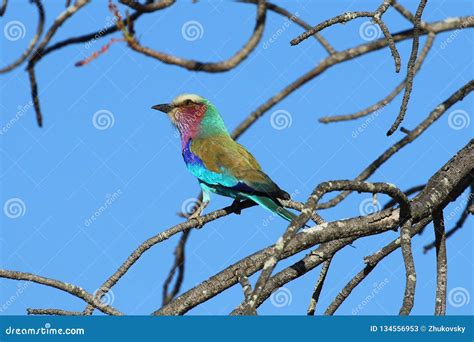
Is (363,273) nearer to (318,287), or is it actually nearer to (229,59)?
(318,287)

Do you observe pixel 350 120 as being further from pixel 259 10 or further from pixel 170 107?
pixel 170 107

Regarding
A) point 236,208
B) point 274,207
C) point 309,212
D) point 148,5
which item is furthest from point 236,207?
point 309,212

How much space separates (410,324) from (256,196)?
4.29 ft

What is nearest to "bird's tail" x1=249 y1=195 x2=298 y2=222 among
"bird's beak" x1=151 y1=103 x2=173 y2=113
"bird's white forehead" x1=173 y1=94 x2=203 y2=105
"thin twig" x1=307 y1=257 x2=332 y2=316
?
"thin twig" x1=307 y1=257 x2=332 y2=316

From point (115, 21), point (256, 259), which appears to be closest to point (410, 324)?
point (256, 259)

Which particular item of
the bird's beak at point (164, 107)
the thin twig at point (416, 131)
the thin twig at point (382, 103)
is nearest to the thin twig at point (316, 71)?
the thin twig at point (382, 103)

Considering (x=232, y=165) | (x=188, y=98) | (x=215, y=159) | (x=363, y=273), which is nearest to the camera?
(x=363, y=273)

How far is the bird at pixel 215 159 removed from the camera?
15.2 ft

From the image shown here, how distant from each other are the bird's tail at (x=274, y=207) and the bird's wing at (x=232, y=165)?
4 cm

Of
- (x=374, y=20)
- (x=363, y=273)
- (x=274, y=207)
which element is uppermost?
(x=374, y=20)

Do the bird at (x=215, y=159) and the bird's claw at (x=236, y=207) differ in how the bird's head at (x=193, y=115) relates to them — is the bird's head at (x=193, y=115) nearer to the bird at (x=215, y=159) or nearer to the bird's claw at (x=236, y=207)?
the bird at (x=215, y=159)

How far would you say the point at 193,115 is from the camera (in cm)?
595

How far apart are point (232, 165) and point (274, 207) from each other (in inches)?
28.9

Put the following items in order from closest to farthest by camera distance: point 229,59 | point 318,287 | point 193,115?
point 318,287, point 229,59, point 193,115
